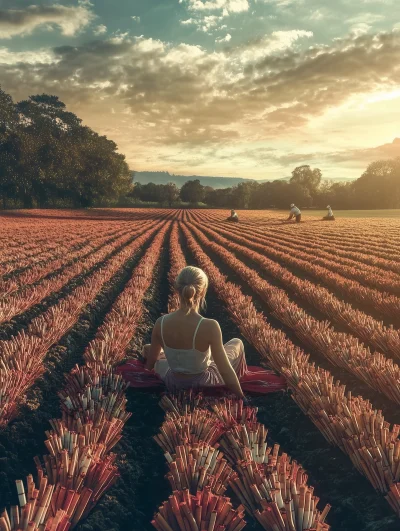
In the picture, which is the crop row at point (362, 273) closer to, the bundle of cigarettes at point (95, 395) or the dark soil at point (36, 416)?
the dark soil at point (36, 416)

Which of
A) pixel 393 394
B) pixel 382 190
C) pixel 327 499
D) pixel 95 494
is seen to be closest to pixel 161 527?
pixel 95 494

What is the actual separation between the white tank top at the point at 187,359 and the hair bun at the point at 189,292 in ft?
1.32

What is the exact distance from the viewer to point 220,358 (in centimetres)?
406

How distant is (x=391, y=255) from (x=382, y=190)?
78.8m

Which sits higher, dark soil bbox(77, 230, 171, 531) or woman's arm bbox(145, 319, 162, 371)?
woman's arm bbox(145, 319, 162, 371)

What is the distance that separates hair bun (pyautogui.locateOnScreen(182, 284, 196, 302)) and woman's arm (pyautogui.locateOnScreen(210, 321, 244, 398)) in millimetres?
295

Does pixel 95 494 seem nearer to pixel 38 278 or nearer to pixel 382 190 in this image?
pixel 38 278

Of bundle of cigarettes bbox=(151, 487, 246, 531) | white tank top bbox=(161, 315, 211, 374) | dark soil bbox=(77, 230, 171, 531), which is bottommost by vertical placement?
dark soil bbox=(77, 230, 171, 531)

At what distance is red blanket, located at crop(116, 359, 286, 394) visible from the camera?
4676 mm

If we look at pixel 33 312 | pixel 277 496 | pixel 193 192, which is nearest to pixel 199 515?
pixel 277 496

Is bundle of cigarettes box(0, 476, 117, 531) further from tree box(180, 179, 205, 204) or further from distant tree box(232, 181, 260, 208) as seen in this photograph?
tree box(180, 179, 205, 204)

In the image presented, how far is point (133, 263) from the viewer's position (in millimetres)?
14289

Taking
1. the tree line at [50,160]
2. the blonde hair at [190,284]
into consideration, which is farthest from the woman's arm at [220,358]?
the tree line at [50,160]

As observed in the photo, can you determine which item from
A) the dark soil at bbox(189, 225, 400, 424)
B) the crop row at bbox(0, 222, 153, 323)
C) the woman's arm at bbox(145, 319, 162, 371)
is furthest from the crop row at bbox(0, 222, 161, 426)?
the dark soil at bbox(189, 225, 400, 424)
